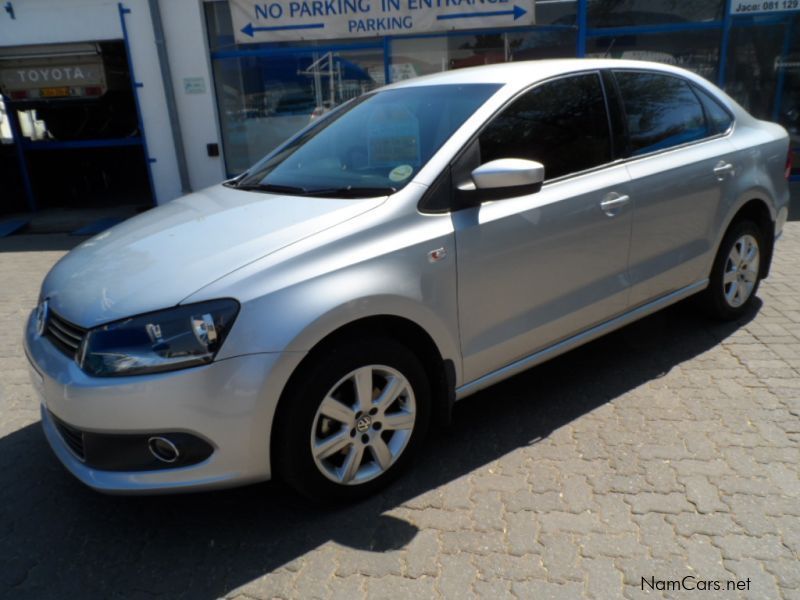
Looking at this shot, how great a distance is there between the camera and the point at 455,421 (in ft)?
11.0

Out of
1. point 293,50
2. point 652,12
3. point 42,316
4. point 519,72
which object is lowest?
point 42,316

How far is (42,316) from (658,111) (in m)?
3.37

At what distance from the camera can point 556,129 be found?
10.4 ft

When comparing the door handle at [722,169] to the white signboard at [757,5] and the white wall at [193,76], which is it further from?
the white wall at [193,76]

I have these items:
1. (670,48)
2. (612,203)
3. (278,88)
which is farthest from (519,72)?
(670,48)

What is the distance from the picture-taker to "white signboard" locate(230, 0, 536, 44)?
8570mm

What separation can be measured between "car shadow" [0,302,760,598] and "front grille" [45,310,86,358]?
76 cm

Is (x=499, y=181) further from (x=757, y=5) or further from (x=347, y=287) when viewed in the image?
A: (x=757, y=5)

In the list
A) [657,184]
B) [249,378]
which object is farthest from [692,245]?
[249,378]

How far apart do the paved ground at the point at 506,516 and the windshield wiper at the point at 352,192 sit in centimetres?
125

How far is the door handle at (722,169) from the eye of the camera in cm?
378

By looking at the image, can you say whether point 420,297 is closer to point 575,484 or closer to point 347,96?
point 575,484

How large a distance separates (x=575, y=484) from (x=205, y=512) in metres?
1.57
